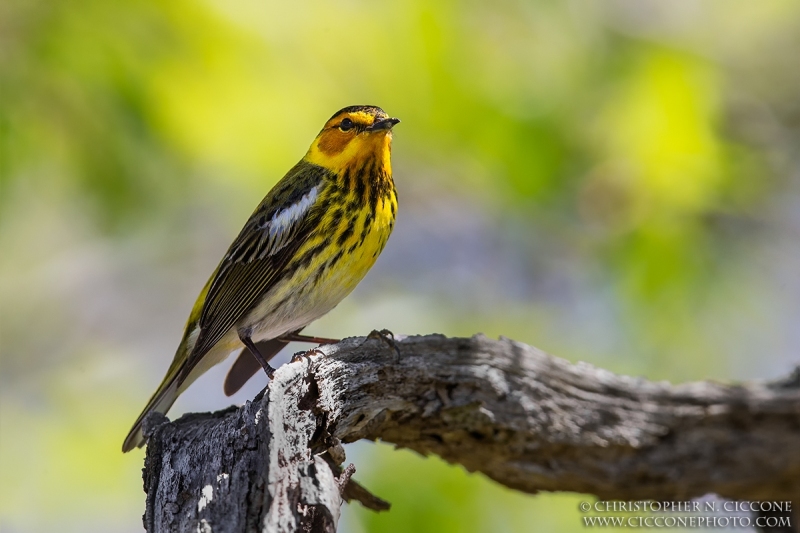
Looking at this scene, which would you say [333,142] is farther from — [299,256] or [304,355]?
[304,355]

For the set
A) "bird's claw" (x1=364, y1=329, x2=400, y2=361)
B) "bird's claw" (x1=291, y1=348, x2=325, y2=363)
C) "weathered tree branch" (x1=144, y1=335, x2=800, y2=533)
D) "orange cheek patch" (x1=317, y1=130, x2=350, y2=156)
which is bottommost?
"weathered tree branch" (x1=144, y1=335, x2=800, y2=533)

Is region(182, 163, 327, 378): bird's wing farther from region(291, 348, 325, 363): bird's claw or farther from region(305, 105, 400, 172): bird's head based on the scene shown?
region(291, 348, 325, 363): bird's claw

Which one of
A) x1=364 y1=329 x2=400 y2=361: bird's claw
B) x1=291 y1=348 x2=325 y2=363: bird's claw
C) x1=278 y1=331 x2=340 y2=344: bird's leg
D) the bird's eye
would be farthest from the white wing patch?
x1=364 y1=329 x2=400 y2=361: bird's claw

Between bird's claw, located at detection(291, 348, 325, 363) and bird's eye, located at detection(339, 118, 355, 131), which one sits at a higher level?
bird's eye, located at detection(339, 118, 355, 131)

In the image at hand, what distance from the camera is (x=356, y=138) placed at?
14.9 feet

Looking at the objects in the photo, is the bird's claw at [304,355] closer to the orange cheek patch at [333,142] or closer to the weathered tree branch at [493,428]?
the weathered tree branch at [493,428]

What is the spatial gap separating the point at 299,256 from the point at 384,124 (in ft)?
2.76

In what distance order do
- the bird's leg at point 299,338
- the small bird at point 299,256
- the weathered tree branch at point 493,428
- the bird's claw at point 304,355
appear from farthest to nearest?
1. the bird's leg at point 299,338
2. the small bird at point 299,256
3. the bird's claw at point 304,355
4. the weathered tree branch at point 493,428

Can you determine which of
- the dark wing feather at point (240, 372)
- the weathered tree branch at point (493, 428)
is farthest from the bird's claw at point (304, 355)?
the dark wing feather at point (240, 372)

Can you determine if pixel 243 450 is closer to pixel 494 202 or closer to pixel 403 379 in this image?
pixel 403 379

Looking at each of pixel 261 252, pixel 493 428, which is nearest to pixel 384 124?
pixel 261 252

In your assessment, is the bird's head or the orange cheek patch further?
the orange cheek patch

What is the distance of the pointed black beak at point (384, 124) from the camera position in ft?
14.3

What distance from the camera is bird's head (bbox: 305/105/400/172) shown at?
4.52 meters
